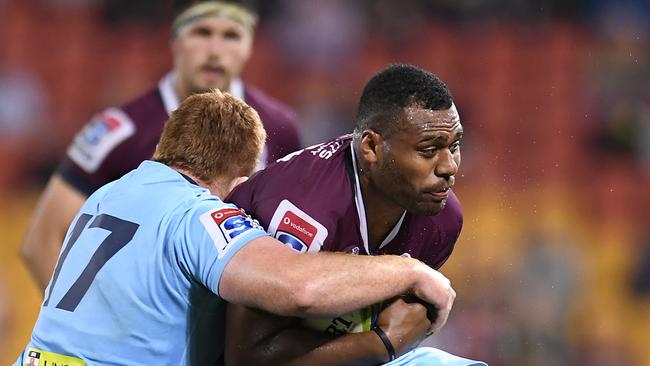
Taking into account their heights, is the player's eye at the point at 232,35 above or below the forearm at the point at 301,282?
below

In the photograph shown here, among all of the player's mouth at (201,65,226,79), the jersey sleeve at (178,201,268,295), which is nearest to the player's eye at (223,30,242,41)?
the player's mouth at (201,65,226,79)

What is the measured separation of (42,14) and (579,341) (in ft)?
13.5

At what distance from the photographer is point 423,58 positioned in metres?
7.74

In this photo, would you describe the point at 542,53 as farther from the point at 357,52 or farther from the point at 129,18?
the point at 129,18

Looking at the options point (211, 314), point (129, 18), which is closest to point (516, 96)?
point (129, 18)

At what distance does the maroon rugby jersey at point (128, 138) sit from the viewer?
15.9ft

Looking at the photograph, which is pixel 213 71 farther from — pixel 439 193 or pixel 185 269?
pixel 185 269

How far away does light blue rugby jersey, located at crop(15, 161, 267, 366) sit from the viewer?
2818mm

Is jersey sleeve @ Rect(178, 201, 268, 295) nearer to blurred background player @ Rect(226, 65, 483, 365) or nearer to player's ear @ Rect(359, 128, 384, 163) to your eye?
blurred background player @ Rect(226, 65, 483, 365)

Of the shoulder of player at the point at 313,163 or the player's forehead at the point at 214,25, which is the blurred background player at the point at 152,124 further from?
the shoulder of player at the point at 313,163

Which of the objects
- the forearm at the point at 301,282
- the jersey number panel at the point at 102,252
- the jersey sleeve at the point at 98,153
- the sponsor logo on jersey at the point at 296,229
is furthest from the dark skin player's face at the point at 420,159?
the jersey sleeve at the point at 98,153

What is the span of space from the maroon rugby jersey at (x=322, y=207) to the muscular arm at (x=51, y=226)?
1981 mm

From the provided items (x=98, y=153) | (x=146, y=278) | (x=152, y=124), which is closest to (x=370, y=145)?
(x=146, y=278)

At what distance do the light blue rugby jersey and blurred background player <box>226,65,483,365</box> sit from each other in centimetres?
15
